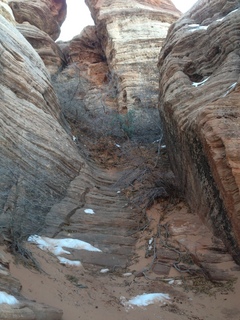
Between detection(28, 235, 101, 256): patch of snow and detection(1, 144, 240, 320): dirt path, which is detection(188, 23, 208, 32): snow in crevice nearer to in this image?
detection(1, 144, 240, 320): dirt path

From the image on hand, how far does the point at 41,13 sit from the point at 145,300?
1897 cm

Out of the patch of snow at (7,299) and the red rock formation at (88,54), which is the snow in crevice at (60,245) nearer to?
the patch of snow at (7,299)

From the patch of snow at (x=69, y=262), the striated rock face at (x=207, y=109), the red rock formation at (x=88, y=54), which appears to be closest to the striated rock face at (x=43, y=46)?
the red rock formation at (x=88, y=54)

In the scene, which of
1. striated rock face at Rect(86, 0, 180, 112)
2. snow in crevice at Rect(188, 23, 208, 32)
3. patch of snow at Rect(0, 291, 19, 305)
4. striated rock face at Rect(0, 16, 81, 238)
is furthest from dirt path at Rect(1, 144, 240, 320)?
striated rock face at Rect(86, 0, 180, 112)

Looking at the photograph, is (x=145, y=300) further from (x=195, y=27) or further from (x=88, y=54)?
(x=88, y=54)

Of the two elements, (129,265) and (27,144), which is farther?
(27,144)

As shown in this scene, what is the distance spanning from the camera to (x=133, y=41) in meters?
18.8

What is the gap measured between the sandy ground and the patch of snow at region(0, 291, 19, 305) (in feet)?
2.52

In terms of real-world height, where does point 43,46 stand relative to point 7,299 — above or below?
above

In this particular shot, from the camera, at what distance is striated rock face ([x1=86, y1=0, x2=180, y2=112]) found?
16625 mm

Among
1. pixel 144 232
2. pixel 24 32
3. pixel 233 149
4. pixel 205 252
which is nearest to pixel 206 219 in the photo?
pixel 205 252

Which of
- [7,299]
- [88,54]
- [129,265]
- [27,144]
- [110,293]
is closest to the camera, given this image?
[7,299]

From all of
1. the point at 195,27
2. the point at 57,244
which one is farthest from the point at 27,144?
the point at 195,27

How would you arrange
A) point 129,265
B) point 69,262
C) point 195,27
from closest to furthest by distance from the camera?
point 69,262 → point 129,265 → point 195,27
